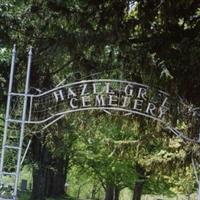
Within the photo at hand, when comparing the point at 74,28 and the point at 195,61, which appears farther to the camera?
the point at 74,28

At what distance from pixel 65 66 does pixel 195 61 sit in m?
3.07

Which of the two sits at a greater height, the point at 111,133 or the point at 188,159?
the point at 111,133

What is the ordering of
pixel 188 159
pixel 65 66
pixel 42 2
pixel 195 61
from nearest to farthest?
pixel 195 61 → pixel 42 2 → pixel 65 66 → pixel 188 159

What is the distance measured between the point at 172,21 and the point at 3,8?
3.89 metres

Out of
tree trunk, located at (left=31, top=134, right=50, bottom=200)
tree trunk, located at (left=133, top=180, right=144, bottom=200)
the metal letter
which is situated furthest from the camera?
tree trunk, located at (left=133, top=180, right=144, bottom=200)

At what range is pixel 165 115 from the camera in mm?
9312

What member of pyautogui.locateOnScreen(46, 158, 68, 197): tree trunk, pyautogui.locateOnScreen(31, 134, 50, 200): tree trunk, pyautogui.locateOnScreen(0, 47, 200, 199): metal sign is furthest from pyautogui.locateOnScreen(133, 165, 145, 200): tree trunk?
pyautogui.locateOnScreen(0, 47, 200, 199): metal sign

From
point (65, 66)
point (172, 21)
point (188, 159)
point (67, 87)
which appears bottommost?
point (188, 159)

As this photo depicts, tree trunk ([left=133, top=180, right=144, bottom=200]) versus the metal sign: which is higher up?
the metal sign

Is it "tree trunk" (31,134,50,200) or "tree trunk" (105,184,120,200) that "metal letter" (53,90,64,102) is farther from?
"tree trunk" (105,184,120,200)

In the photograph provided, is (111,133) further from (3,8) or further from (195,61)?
(195,61)

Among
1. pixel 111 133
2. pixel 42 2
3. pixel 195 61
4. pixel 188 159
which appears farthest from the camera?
pixel 111 133

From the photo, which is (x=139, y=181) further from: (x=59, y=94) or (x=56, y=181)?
(x=59, y=94)

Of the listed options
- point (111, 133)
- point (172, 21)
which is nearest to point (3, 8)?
point (172, 21)
